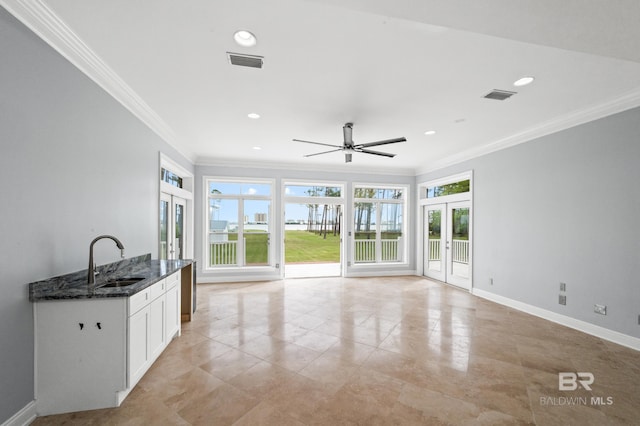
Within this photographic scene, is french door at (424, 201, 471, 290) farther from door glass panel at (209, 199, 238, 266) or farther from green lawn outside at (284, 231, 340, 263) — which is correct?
door glass panel at (209, 199, 238, 266)

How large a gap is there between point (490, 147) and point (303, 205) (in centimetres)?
437

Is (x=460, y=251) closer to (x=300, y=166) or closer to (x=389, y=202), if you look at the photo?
(x=389, y=202)

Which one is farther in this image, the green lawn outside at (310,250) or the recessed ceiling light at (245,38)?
the green lawn outside at (310,250)

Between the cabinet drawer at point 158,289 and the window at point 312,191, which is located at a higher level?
the window at point 312,191

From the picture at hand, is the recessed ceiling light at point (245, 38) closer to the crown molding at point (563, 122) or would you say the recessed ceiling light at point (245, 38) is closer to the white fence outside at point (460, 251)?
the crown molding at point (563, 122)

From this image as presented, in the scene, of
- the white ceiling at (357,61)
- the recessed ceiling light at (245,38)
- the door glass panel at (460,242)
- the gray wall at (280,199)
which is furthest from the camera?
the gray wall at (280,199)

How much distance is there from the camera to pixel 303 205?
7.43 metres

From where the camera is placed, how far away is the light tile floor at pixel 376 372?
2080 mm

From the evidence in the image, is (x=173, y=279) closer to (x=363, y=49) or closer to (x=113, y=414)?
(x=113, y=414)

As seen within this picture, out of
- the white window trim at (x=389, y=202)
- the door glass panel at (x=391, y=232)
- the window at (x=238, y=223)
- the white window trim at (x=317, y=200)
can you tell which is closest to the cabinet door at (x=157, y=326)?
the window at (x=238, y=223)

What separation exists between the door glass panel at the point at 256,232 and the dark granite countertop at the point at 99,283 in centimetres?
351

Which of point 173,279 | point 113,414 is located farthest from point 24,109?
point 113,414

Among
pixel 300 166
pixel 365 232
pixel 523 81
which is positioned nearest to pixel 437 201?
pixel 365 232

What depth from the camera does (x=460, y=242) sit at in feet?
20.4
